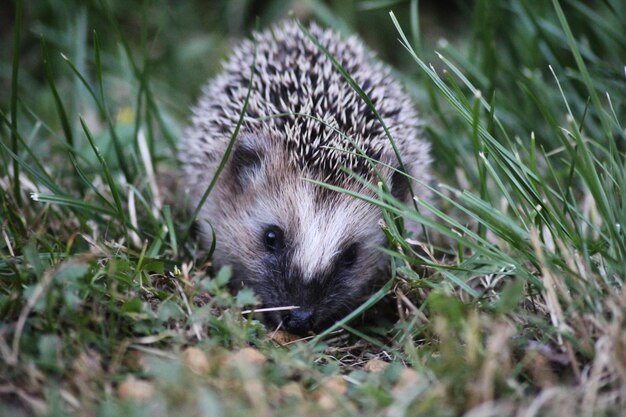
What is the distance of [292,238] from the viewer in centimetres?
304

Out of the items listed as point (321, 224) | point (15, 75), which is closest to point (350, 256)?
point (321, 224)

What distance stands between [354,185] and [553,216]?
1.00 m

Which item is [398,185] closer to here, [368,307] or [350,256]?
[350,256]

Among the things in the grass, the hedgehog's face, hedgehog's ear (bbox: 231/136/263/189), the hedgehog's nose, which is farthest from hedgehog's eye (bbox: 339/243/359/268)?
hedgehog's ear (bbox: 231/136/263/189)

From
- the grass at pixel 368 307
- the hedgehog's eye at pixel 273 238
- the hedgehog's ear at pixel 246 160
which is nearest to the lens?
the grass at pixel 368 307

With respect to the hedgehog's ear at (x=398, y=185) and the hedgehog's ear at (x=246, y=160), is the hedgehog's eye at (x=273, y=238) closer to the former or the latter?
the hedgehog's ear at (x=246, y=160)

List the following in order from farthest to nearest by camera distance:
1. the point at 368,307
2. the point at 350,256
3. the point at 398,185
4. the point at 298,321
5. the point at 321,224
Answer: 1. the point at 398,185
2. the point at 350,256
3. the point at 321,224
4. the point at 298,321
5. the point at 368,307

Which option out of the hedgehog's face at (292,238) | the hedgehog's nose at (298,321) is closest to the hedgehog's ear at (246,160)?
the hedgehog's face at (292,238)

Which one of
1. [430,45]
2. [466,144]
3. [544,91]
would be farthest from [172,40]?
[544,91]

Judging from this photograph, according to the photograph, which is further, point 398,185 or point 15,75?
point 398,185

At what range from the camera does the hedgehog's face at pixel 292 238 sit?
2.91m

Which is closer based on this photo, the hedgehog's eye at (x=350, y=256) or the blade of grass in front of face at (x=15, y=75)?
the blade of grass in front of face at (x=15, y=75)

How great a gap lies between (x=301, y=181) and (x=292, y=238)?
282 mm

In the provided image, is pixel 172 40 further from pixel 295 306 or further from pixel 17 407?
pixel 17 407
